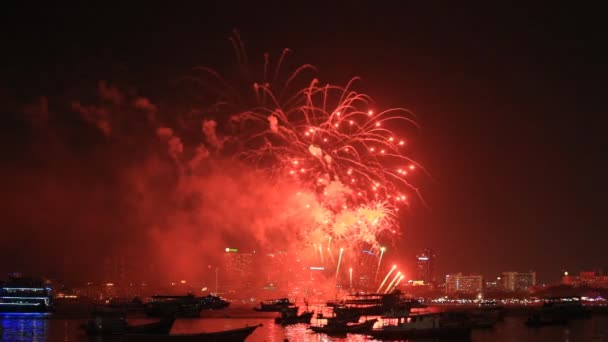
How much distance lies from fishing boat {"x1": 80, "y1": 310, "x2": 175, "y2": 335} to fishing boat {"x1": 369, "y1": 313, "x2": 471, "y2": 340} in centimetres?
1185

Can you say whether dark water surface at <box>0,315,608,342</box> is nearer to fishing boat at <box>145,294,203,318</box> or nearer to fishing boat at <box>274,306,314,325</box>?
fishing boat at <box>274,306,314,325</box>

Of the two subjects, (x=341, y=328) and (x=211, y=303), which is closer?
(x=341, y=328)

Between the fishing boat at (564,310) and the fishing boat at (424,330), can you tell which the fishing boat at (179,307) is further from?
the fishing boat at (564,310)

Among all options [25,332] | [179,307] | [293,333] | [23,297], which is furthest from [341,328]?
[23,297]

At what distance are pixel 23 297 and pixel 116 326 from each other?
32083 millimetres

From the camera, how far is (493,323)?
48.0 metres

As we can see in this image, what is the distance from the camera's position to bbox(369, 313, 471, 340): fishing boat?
3741 centimetres

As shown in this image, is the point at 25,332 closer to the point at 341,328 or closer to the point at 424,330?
the point at 341,328

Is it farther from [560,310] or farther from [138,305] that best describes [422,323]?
[138,305]

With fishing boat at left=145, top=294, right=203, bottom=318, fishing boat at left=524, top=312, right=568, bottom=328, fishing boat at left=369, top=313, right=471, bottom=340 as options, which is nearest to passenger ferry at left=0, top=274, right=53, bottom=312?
fishing boat at left=145, top=294, right=203, bottom=318

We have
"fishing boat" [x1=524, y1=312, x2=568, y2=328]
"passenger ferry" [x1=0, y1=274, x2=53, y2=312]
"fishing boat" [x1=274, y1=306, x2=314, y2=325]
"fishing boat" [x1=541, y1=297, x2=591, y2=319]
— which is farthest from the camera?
"passenger ferry" [x1=0, y1=274, x2=53, y2=312]

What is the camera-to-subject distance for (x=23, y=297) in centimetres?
6519

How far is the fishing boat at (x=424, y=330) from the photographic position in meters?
37.4

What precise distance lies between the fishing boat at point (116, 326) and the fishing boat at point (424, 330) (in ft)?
38.9
